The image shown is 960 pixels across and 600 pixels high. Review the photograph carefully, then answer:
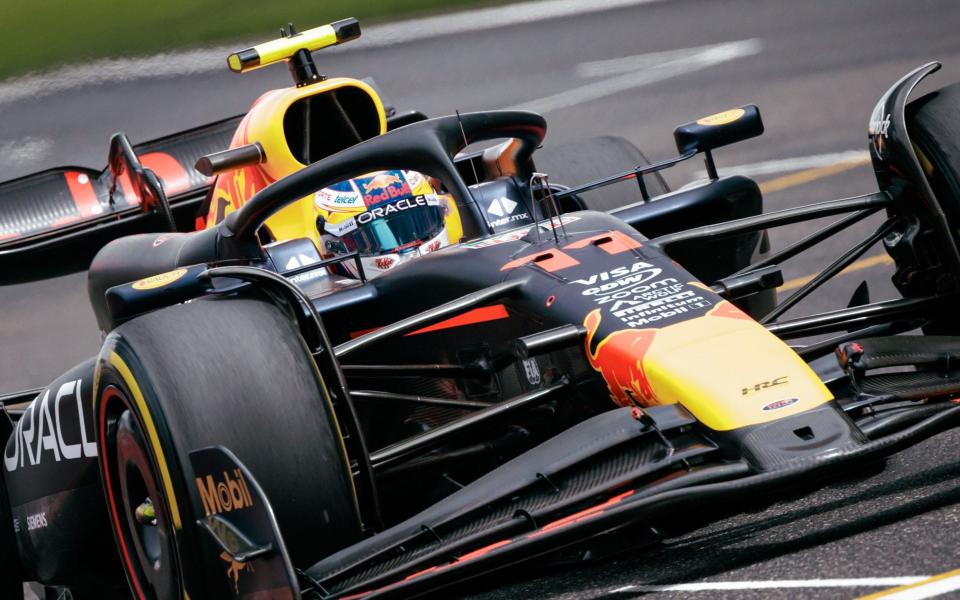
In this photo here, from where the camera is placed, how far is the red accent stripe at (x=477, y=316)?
14.8 ft

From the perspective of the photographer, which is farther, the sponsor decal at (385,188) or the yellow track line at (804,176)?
the yellow track line at (804,176)

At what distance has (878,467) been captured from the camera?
403cm

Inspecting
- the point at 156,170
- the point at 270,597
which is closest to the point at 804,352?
the point at 270,597

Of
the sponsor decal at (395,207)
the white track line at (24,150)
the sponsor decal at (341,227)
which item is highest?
the white track line at (24,150)

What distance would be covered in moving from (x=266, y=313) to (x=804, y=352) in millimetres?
1846

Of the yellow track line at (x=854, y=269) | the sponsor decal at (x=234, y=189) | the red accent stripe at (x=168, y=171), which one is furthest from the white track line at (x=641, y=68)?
the sponsor decal at (x=234, y=189)

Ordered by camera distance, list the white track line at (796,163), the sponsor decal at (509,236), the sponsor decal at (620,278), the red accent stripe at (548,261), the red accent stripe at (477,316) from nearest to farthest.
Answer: the sponsor decal at (620,278) < the red accent stripe at (548,261) < the red accent stripe at (477,316) < the sponsor decal at (509,236) < the white track line at (796,163)

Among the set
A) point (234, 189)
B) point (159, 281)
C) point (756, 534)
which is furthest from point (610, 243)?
point (234, 189)

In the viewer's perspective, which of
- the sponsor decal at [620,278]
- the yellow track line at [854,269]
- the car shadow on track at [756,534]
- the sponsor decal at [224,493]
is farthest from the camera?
the yellow track line at [854,269]

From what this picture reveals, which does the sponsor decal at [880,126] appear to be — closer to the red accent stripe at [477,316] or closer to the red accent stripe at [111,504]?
the red accent stripe at [477,316]

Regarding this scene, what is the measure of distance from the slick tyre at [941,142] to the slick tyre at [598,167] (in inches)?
96.8

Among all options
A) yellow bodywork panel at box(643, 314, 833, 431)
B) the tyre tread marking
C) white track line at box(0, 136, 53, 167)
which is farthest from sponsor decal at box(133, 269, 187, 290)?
white track line at box(0, 136, 53, 167)

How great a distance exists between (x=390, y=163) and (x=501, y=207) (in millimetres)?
1124

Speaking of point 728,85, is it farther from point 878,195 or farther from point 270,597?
point 270,597
